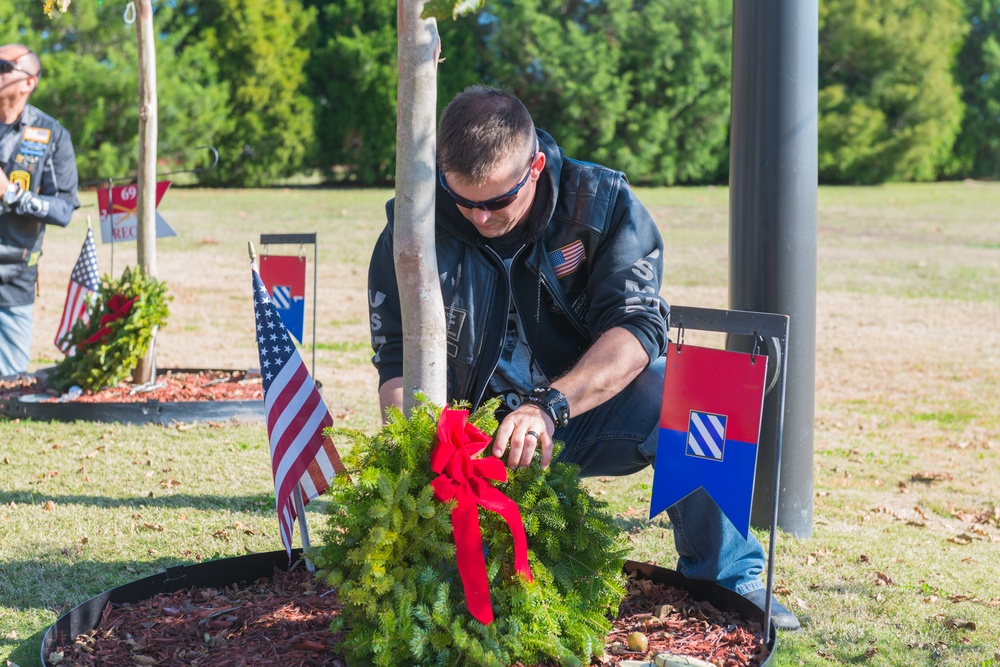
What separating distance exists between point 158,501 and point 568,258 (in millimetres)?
2424

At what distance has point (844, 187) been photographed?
3394cm

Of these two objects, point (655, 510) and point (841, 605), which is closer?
point (655, 510)

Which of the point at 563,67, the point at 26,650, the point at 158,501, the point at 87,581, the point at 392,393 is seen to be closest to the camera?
the point at 26,650

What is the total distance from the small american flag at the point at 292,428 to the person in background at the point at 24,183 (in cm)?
376

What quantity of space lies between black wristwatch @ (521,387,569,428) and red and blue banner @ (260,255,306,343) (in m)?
3.04

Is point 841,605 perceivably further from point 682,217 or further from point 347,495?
point 682,217

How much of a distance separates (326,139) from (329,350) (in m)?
21.0

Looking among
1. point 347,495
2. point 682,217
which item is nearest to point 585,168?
point 347,495

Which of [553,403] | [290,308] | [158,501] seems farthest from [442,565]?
[290,308]

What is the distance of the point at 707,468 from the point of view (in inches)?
109

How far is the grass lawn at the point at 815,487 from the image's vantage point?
11.4ft

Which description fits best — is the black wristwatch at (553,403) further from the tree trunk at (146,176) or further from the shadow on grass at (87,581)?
the tree trunk at (146,176)

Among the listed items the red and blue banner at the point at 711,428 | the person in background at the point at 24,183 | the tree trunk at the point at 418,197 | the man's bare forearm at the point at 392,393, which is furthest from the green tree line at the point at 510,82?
the red and blue banner at the point at 711,428

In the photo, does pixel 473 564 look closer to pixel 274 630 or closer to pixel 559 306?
pixel 274 630
